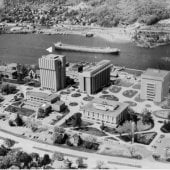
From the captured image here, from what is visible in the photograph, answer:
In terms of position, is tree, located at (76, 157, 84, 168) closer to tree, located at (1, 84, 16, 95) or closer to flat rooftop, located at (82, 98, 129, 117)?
flat rooftop, located at (82, 98, 129, 117)

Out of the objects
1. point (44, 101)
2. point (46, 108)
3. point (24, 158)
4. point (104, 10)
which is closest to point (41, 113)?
point (46, 108)

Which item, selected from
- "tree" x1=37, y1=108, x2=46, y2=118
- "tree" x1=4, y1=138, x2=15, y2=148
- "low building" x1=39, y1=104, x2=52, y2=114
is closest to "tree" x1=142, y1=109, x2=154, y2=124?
"low building" x1=39, y1=104, x2=52, y2=114

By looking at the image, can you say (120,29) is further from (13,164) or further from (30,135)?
(13,164)

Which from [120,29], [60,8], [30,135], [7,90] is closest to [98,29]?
[120,29]

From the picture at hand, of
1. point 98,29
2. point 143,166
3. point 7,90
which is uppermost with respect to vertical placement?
point 98,29

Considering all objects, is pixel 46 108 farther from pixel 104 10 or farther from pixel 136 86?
pixel 104 10
